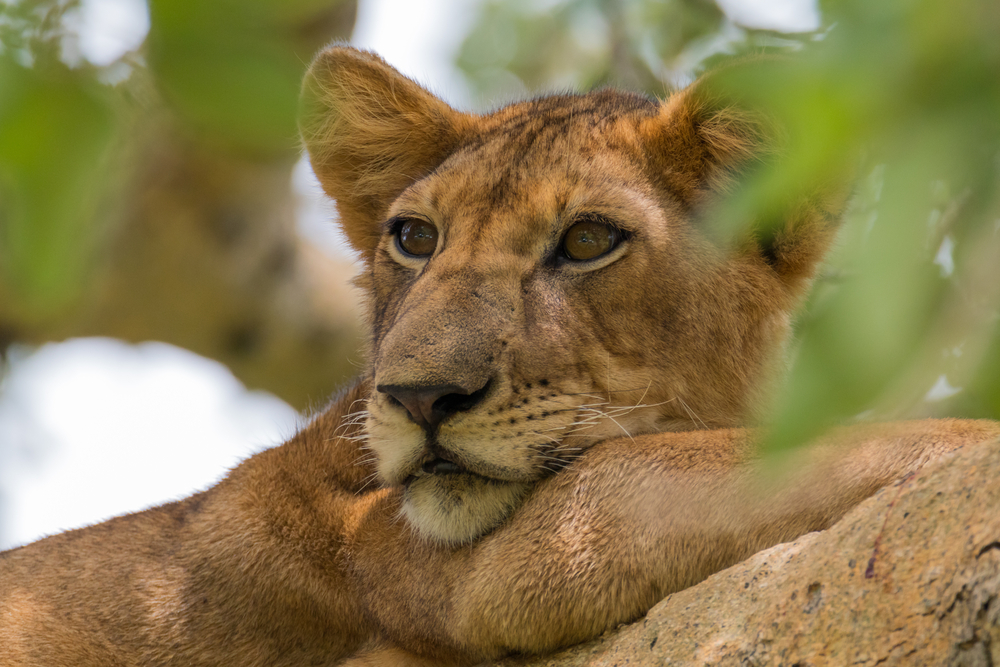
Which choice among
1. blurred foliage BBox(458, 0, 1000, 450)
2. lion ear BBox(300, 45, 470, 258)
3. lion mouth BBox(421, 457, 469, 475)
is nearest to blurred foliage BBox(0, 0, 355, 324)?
blurred foliage BBox(458, 0, 1000, 450)

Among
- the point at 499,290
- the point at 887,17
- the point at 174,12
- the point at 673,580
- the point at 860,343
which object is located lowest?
the point at 673,580

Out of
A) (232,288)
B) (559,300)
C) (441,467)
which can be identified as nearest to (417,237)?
(559,300)

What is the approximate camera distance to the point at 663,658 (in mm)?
2857

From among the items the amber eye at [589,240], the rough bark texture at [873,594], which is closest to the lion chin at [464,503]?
the rough bark texture at [873,594]

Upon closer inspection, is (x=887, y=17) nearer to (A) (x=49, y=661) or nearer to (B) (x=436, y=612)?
(B) (x=436, y=612)

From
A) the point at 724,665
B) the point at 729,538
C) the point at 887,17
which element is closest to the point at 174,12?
the point at 887,17

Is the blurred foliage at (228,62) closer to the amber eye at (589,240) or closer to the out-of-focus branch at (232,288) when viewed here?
the amber eye at (589,240)

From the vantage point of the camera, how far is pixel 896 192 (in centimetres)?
113

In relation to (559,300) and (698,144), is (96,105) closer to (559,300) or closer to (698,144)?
(559,300)

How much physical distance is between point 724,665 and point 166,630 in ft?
7.60

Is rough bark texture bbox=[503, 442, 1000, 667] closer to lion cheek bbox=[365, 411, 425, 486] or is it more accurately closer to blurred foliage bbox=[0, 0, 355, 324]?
lion cheek bbox=[365, 411, 425, 486]

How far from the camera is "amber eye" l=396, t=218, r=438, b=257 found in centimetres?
436

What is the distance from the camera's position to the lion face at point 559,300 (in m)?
3.43

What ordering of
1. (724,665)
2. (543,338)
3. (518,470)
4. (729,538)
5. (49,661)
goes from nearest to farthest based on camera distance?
(724,665) < (729,538) < (518,470) < (543,338) < (49,661)
